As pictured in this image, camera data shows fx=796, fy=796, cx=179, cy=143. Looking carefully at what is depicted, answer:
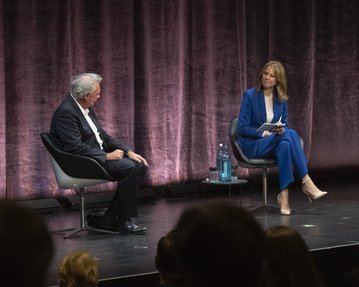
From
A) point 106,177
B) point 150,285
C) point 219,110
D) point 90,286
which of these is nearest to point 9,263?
point 90,286

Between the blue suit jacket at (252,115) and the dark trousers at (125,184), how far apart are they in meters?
1.13

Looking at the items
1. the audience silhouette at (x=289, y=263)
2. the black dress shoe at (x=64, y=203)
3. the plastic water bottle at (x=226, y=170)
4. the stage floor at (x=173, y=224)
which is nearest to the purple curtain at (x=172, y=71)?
the black dress shoe at (x=64, y=203)

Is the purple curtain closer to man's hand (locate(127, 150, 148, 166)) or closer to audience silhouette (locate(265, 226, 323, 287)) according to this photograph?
man's hand (locate(127, 150, 148, 166))

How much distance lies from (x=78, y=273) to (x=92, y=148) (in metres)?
3.00

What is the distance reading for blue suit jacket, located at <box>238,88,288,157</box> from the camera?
5.98 metres

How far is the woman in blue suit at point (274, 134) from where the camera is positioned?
5832mm

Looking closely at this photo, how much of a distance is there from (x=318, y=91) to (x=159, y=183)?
6.48 feet

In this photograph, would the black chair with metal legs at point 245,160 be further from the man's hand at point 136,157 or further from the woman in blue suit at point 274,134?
the man's hand at point 136,157

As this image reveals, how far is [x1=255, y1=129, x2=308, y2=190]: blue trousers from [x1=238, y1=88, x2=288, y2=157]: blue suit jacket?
0.44 feet

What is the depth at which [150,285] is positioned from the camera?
3885mm

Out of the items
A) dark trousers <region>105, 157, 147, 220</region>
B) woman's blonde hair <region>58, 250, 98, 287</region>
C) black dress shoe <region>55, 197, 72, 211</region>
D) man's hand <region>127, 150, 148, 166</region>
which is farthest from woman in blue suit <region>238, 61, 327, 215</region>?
woman's blonde hair <region>58, 250, 98, 287</region>

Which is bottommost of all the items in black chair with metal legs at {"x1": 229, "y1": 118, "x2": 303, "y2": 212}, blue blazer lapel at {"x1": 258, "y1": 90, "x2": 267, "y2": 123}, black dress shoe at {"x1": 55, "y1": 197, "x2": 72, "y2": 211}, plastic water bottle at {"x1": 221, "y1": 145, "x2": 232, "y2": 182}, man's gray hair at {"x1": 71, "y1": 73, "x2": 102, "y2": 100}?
black dress shoe at {"x1": 55, "y1": 197, "x2": 72, "y2": 211}

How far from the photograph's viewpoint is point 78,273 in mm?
2215

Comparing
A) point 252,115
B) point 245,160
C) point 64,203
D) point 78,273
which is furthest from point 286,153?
point 78,273
